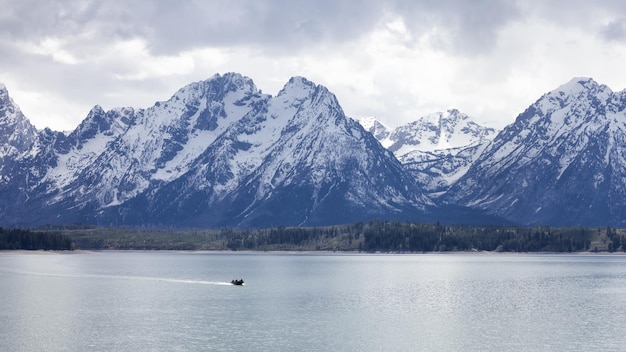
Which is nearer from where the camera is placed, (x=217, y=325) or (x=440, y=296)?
(x=217, y=325)

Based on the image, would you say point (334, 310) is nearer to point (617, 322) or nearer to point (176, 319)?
point (176, 319)

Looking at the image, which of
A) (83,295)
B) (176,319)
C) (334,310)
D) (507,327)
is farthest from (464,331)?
(83,295)

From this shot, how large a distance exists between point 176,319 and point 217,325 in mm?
9829

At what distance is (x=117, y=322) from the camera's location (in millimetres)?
143375

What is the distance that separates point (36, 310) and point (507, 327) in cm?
7816

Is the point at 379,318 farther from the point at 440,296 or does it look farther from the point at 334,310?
the point at 440,296

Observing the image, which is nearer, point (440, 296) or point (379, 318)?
point (379, 318)

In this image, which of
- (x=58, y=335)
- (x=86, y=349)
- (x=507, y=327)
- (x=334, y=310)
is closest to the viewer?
(x=86, y=349)

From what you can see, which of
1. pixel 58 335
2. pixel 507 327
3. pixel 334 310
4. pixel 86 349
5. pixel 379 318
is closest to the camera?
pixel 86 349

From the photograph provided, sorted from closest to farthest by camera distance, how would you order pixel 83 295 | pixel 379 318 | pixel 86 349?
pixel 86 349 → pixel 379 318 → pixel 83 295

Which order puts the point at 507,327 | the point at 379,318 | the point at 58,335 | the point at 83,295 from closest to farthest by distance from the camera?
the point at 58,335
the point at 507,327
the point at 379,318
the point at 83,295

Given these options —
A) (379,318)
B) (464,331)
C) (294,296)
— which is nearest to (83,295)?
(294,296)

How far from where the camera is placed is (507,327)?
139750 millimetres

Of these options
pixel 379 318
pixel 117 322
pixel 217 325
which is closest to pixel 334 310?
pixel 379 318
